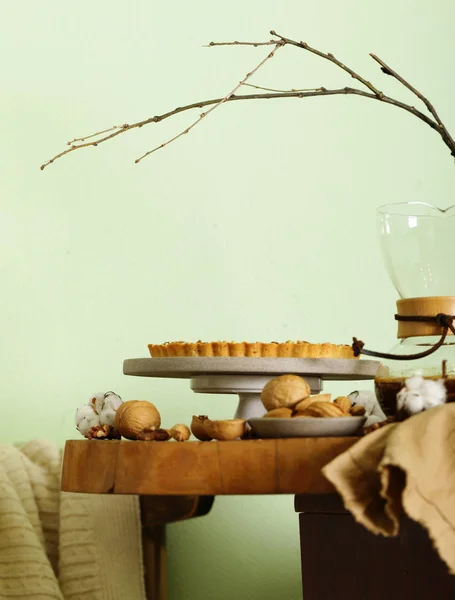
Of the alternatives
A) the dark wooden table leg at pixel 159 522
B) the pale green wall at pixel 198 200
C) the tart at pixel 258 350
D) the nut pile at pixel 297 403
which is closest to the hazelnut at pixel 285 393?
the nut pile at pixel 297 403

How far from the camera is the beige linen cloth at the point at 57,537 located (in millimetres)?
930

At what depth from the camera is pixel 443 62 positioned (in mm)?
1348

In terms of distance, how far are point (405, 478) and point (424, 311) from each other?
0.22 metres

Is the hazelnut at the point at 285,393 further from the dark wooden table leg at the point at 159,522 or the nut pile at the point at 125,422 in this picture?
the dark wooden table leg at the point at 159,522

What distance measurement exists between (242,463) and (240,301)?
24.7 inches

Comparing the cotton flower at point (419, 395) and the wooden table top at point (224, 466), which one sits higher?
the cotton flower at point (419, 395)

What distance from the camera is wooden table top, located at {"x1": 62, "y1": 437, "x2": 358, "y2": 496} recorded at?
59 cm

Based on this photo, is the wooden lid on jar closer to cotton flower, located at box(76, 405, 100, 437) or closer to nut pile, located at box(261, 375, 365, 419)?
nut pile, located at box(261, 375, 365, 419)

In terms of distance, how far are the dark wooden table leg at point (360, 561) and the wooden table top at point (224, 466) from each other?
12 centimetres

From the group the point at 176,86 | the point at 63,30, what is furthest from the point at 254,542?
the point at 63,30

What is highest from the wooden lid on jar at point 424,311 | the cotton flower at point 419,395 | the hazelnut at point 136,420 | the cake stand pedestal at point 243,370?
the wooden lid on jar at point 424,311

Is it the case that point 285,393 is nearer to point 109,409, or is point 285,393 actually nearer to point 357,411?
point 357,411

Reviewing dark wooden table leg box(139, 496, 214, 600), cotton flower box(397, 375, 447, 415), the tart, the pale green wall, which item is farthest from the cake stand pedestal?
the pale green wall

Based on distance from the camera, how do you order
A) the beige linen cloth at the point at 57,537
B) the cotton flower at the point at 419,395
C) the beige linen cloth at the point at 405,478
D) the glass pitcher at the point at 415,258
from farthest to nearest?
the beige linen cloth at the point at 57,537 → the glass pitcher at the point at 415,258 → the cotton flower at the point at 419,395 → the beige linen cloth at the point at 405,478
